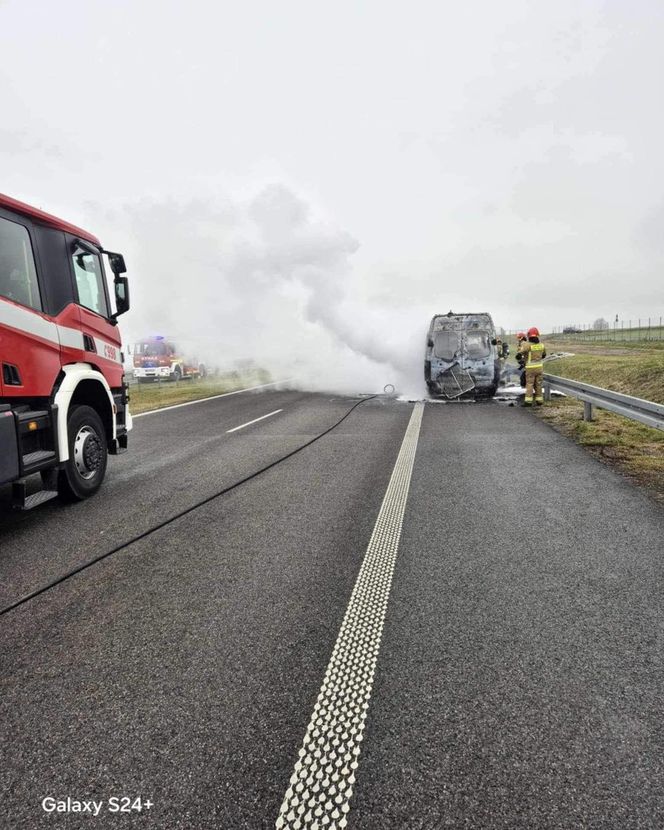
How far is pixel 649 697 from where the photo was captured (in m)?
2.28

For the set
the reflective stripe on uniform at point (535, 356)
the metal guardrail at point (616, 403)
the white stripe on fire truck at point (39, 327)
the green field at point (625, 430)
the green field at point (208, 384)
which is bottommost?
the green field at point (625, 430)

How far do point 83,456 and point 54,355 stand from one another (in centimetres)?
→ 114

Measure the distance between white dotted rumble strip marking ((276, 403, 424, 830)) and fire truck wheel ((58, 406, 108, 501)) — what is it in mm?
3304

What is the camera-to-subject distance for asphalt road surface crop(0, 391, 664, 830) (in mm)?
1812

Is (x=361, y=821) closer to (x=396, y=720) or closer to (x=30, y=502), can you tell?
(x=396, y=720)

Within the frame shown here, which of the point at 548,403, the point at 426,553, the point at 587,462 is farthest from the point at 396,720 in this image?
the point at 548,403

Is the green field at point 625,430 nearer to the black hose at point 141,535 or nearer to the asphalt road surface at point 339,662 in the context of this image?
the asphalt road surface at point 339,662

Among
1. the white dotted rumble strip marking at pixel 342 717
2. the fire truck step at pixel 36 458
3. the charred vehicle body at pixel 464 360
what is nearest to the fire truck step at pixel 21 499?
the fire truck step at pixel 36 458

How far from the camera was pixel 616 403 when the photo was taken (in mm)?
8211

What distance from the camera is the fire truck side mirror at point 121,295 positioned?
6.28 meters

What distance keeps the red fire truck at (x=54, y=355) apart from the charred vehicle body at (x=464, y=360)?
9.42m

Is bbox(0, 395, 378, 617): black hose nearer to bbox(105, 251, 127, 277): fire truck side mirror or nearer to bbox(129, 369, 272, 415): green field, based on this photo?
bbox(105, 251, 127, 277): fire truck side mirror

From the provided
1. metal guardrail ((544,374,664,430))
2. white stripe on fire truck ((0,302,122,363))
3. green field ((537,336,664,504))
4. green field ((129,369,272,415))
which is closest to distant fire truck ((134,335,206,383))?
green field ((129,369,272,415))

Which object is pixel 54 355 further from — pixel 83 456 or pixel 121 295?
pixel 121 295
